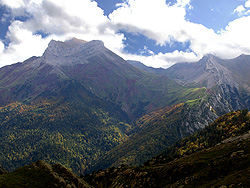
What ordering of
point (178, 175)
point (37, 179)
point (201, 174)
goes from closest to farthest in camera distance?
point (201, 174) → point (37, 179) → point (178, 175)

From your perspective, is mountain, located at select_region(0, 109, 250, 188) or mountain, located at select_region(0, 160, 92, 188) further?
mountain, located at select_region(0, 160, 92, 188)

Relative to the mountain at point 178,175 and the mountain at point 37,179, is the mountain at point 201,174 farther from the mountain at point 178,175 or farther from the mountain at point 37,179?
the mountain at point 37,179

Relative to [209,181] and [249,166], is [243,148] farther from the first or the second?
[209,181]

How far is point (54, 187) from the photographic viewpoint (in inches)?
3086

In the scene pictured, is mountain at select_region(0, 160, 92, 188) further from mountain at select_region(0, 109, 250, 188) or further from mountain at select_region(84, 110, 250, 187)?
mountain at select_region(84, 110, 250, 187)

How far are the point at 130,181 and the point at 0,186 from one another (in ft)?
200

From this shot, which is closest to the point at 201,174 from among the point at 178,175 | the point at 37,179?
the point at 178,175

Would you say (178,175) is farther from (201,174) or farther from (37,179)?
(37,179)

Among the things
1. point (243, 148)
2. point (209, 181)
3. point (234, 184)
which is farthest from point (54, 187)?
point (243, 148)

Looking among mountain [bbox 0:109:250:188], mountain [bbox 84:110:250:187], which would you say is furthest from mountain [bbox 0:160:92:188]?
mountain [bbox 84:110:250:187]

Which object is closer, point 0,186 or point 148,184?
point 0,186

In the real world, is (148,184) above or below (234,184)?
below

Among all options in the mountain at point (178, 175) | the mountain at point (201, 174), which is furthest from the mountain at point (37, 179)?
the mountain at point (201, 174)

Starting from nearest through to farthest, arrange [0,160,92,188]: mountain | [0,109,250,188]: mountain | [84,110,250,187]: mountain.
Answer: [84,110,250,187]: mountain → [0,109,250,188]: mountain → [0,160,92,188]: mountain
